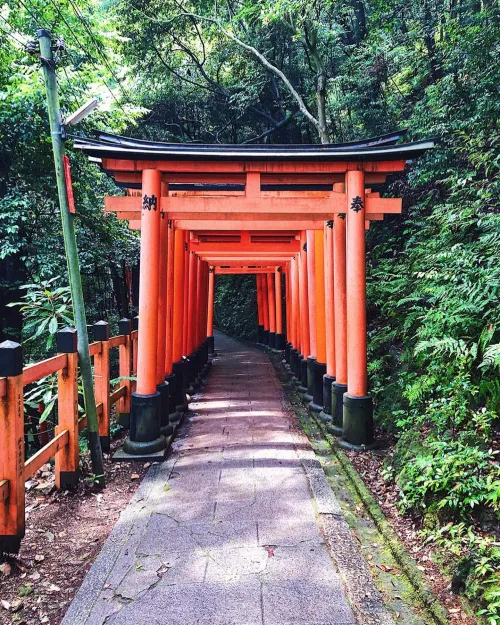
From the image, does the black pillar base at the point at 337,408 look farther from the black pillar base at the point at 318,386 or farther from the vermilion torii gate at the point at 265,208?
the black pillar base at the point at 318,386

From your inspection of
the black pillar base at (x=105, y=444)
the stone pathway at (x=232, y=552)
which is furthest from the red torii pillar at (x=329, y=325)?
the black pillar base at (x=105, y=444)

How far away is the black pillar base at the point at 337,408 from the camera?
561cm

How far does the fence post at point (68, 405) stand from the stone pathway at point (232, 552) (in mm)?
710

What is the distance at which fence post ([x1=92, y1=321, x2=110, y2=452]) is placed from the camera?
4.75m

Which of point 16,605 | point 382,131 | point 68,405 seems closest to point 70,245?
point 68,405

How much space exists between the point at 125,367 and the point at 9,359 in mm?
2930

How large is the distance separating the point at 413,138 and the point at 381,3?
5603 millimetres

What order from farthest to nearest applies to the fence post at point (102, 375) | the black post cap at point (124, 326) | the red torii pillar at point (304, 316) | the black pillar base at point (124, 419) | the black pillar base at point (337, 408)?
the red torii pillar at point (304, 316)
the black pillar base at point (124, 419)
the black post cap at point (124, 326)
the black pillar base at point (337, 408)
the fence post at point (102, 375)

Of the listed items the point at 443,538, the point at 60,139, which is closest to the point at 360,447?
the point at 443,538

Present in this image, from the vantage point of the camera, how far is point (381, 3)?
11773 millimetres

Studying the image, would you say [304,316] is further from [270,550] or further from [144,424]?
[270,550]

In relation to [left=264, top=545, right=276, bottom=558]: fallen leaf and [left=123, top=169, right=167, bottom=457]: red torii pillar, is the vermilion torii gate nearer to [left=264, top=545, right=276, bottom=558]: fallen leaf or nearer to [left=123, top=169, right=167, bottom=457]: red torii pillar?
[left=123, top=169, right=167, bottom=457]: red torii pillar

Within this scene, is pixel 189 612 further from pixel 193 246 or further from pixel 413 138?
pixel 413 138

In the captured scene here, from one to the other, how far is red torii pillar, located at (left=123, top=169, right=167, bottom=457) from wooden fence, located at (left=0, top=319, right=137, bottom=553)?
0.38m
